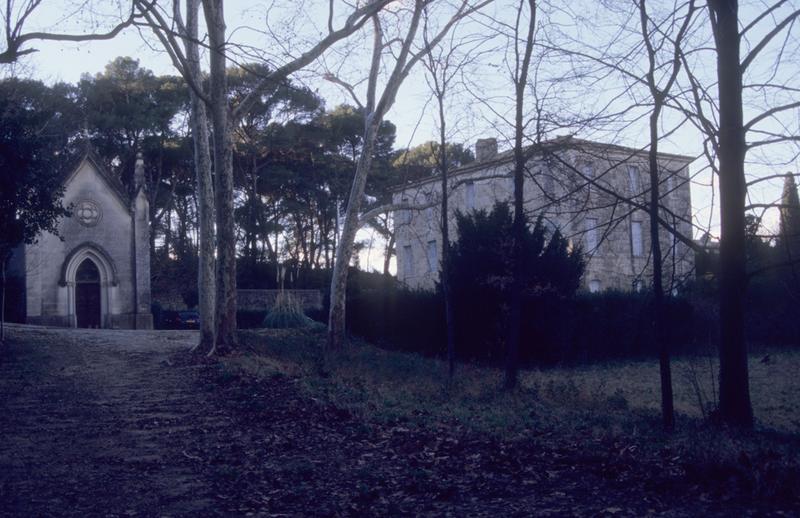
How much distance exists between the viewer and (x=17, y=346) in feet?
70.6

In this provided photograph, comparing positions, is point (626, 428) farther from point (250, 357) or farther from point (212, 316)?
point (212, 316)

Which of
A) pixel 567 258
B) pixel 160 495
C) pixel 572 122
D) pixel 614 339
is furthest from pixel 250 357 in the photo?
pixel 614 339

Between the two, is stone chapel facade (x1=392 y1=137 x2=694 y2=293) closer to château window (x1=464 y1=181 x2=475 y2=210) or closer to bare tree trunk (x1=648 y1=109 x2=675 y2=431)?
château window (x1=464 y1=181 x2=475 y2=210)

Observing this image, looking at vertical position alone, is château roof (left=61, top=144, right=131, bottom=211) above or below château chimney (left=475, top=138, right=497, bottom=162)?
above

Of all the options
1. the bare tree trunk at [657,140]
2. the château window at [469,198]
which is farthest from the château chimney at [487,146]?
the château window at [469,198]

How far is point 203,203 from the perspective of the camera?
19672 mm

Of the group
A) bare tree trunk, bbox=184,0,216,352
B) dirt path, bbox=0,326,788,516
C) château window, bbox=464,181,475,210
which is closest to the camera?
dirt path, bbox=0,326,788,516

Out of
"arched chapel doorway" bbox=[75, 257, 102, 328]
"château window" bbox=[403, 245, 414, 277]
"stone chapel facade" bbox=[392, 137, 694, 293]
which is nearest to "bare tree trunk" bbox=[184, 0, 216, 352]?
"stone chapel facade" bbox=[392, 137, 694, 293]

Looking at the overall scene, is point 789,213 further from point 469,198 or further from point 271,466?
point 469,198

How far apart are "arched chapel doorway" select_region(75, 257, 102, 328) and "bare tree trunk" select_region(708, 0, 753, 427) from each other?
105 ft

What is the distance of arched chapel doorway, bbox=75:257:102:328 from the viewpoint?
37.4m

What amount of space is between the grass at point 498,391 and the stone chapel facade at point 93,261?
40.0 ft

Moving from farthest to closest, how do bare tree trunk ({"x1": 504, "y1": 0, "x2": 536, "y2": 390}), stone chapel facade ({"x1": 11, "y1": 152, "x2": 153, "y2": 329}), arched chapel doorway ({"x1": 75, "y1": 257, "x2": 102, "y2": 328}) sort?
arched chapel doorway ({"x1": 75, "y1": 257, "x2": 102, "y2": 328})
stone chapel facade ({"x1": 11, "y1": 152, "x2": 153, "y2": 329})
bare tree trunk ({"x1": 504, "y1": 0, "x2": 536, "y2": 390})

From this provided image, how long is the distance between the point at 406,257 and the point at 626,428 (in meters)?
38.2
